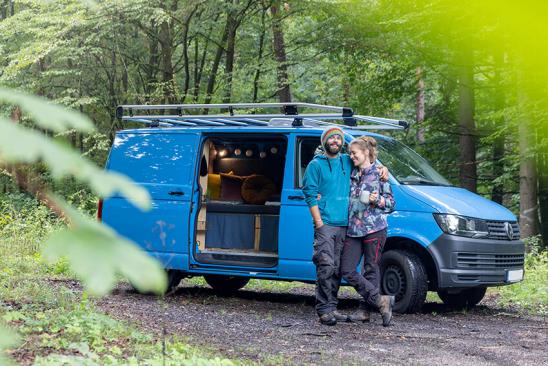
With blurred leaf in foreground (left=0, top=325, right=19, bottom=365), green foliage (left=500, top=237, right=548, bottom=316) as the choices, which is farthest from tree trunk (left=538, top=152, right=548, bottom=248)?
blurred leaf in foreground (left=0, top=325, right=19, bottom=365)

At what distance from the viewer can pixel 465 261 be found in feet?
29.2

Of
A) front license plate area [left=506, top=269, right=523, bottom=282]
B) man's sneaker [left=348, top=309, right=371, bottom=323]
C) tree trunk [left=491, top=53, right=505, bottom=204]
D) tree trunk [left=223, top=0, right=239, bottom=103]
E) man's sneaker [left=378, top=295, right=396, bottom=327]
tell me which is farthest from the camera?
tree trunk [left=223, top=0, right=239, bottom=103]

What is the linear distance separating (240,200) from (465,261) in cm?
314

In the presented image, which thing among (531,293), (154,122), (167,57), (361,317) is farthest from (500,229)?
(167,57)

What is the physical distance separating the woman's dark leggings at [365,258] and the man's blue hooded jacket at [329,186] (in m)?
0.24

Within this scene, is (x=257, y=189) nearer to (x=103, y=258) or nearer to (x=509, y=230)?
(x=509, y=230)

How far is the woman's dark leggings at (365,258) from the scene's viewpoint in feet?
26.7

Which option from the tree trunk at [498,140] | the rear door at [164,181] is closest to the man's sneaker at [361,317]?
the rear door at [164,181]

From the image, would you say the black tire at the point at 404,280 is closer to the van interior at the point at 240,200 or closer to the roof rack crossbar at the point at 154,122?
the van interior at the point at 240,200

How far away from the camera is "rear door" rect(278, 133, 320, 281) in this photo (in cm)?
920

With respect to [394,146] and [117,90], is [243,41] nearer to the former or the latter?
[117,90]

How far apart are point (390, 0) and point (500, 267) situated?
29.8ft

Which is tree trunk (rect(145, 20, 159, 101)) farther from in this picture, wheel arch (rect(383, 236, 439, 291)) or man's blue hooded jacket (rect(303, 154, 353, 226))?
man's blue hooded jacket (rect(303, 154, 353, 226))

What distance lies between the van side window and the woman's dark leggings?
138 centimetres
